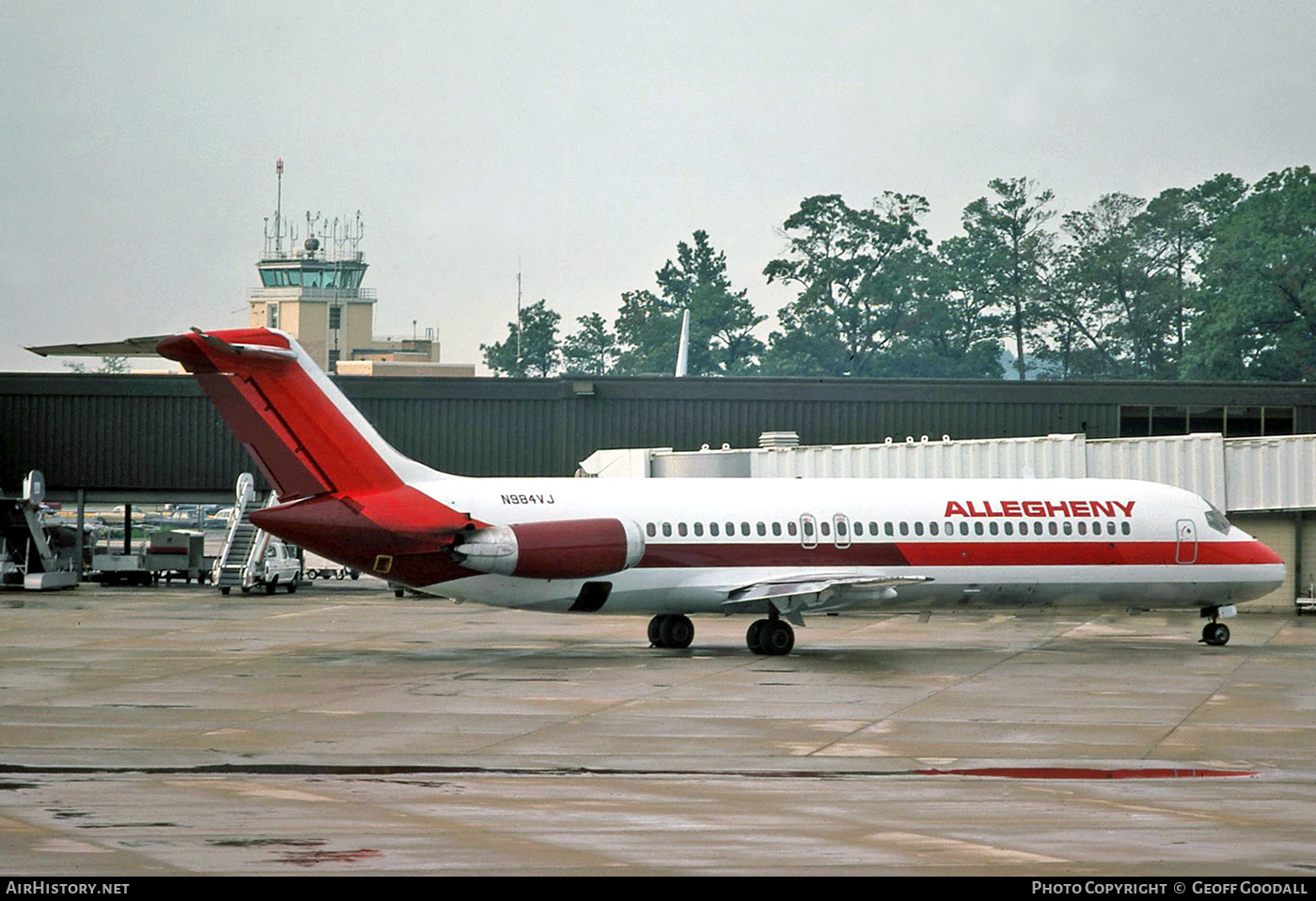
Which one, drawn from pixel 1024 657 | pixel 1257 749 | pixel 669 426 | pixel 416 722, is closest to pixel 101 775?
pixel 416 722

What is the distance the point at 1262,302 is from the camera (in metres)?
102

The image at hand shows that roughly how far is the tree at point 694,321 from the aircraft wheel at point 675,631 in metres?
96.3

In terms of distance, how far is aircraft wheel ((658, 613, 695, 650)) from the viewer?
103ft

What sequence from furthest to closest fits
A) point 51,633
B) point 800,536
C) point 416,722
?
1. point 51,633
2. point 800,536
3. point 416,722

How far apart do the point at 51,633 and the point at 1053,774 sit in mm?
23511

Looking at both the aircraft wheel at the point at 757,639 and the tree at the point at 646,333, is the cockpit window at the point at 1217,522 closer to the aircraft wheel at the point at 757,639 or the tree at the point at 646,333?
the aircraft wheel at the point at 757,639

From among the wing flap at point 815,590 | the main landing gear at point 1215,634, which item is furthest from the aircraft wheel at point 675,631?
the main landing gear at point 1215,634

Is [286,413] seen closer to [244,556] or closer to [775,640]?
[775,640]

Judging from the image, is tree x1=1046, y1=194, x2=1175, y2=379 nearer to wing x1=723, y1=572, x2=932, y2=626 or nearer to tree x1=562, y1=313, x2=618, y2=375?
tree x1=562, y1=313, x2=618, y2=375

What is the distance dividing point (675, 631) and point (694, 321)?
336 ft

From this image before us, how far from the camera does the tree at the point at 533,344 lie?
144 meters

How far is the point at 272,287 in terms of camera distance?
109 m

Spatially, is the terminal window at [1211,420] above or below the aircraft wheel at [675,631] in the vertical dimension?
above

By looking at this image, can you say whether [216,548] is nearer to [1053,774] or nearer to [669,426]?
[669,426]
